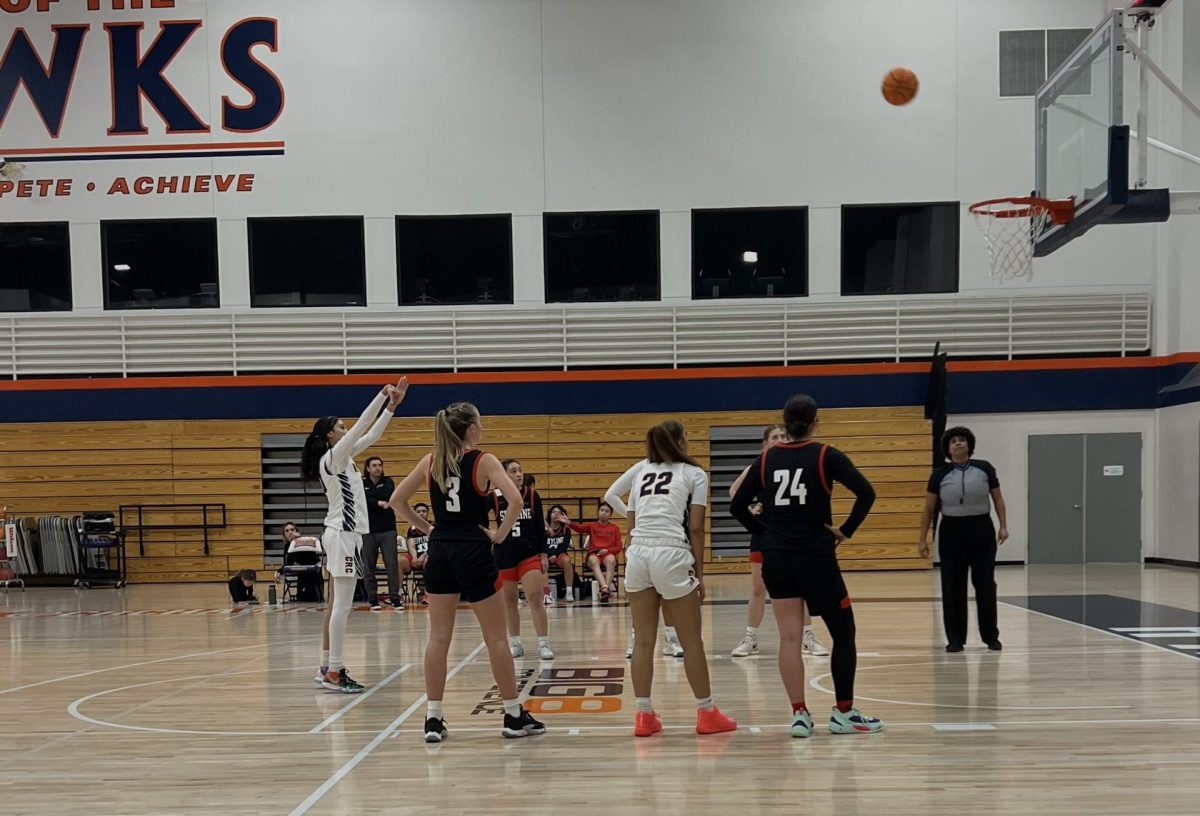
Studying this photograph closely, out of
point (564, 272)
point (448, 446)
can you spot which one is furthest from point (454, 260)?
point (448, 446)

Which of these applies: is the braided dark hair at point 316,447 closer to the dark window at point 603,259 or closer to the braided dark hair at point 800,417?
the braided dark hair at point 800,417

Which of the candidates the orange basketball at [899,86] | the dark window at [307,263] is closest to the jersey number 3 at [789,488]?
the dark window at [307,263]

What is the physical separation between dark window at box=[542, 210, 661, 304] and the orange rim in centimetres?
712

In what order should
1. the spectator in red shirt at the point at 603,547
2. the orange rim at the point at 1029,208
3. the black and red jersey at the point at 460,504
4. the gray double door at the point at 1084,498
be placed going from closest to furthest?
1. the black and red jersey at the point at 460,504
2. the orange rim at the point at 1029,208
3. the spectator in red shirt at the point at 603,547
4. the gray double door at the point at 1084,498

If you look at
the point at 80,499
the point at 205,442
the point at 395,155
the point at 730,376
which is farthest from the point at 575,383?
the point at 80,499

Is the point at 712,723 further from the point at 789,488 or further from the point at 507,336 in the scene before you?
the point at 507,336

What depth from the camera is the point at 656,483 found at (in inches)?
213

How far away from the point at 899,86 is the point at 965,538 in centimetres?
1044

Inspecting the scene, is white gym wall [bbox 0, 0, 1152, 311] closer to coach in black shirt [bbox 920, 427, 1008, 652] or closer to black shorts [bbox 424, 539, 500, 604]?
coach in black shirt [bbox 920, 427, 1008, 652]

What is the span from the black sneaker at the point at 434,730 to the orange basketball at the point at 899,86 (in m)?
13.9

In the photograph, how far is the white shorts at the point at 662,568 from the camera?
17.2ft

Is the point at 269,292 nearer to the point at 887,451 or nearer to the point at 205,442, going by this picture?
the point at 205,442

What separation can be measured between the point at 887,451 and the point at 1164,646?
7673 mm

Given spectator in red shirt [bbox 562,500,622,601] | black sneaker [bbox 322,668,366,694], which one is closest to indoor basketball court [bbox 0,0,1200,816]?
spectator in red shirt [bbox 562,500,622,601]
